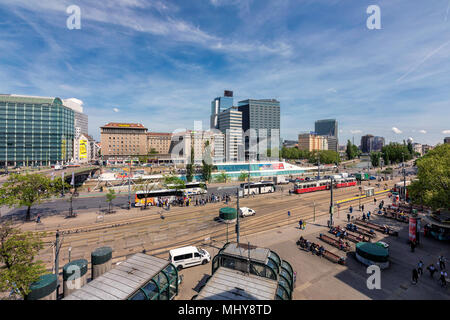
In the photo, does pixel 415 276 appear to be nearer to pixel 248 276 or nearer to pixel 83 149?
pixel 248 276

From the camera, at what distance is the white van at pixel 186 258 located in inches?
694

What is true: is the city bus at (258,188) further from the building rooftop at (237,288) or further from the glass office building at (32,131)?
the glass office building at (32,131)

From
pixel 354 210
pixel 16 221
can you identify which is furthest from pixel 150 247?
pixel 354 210

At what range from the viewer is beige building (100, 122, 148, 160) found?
465 ft

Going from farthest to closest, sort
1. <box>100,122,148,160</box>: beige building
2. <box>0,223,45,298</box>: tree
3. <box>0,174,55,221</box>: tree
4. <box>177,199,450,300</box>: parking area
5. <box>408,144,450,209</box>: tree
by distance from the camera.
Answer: <box>100,122,148,160</box>: beige building
<box>0,174,55,221</box>: tree
<box>408,144,450,209</box>: tree
<box>177,199,450,300</box>: parking area
<box>0,223,45,298</box>: tree

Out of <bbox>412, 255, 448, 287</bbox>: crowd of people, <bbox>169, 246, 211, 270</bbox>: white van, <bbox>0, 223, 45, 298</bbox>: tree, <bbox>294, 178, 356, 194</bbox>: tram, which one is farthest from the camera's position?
<bbox>294, 178, 356, 194</bbox>: tram

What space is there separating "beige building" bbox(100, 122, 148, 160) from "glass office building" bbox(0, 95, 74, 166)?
22.3m

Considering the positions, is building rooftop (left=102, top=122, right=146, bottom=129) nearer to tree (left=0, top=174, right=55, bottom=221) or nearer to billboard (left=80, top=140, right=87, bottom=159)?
billboard (left=80, top=140, right=87, bottom=159)

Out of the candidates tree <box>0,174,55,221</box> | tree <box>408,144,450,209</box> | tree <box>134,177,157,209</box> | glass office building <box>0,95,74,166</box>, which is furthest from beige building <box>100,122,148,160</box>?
tree <box>408,144,450,209</box>

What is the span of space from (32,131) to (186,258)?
147 m

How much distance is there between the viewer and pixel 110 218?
3127cm

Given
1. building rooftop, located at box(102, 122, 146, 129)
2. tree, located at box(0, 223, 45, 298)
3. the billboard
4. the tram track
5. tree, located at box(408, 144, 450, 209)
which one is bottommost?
the tram track

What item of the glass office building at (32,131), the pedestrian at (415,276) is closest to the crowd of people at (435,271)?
the pedestrian at (415,276)

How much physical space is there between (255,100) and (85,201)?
587ft
